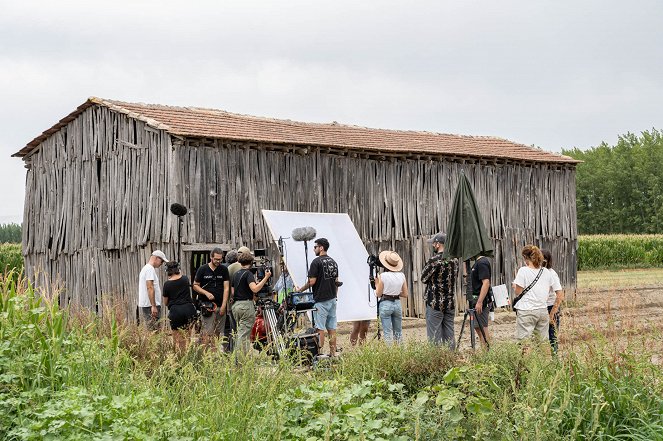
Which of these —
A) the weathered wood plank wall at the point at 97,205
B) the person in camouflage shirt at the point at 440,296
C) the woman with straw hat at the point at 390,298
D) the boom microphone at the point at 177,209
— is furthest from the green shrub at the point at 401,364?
the weathered wood plank wall at the point at 97,205

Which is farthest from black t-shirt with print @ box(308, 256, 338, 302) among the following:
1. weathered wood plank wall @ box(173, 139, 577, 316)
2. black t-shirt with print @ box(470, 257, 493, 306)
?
weathered wood plank wall @ box(173, 139, 577, 316)

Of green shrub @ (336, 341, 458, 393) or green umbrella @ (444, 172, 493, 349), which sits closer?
green shrub @ (336, 341, 458, 393)

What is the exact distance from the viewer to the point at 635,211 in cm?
8069

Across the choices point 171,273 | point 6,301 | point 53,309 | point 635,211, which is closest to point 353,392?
point 53,309

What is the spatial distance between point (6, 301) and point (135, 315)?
33.4ft

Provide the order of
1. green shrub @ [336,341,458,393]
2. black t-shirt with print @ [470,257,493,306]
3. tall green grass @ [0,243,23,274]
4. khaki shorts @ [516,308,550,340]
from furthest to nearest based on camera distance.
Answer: tall green grass @ [0,243,23,274]
black t-shirt with print @ [470,257,493,306]
khaki shorts @ [516,308,550,340]
green shrub @ [336,341,458,393]

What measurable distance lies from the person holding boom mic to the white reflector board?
1.30m

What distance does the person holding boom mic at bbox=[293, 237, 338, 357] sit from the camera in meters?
13.1

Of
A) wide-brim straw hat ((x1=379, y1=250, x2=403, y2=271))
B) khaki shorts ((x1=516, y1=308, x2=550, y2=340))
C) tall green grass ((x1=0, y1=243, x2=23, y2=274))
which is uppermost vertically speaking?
tall green grass ((x1=0, y1=243, x2=23, y2=274))

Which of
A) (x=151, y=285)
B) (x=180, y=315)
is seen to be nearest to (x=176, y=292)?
(x=180, y=315)

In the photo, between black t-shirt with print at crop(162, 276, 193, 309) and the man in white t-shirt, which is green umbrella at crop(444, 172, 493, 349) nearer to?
black t-shirt with print at crop(162, 276, 193, 309)

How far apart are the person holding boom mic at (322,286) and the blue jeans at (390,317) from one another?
864 mm

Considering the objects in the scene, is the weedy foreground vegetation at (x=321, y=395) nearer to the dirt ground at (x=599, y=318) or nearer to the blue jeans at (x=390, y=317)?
the dirt ground at (x=599, y=318)

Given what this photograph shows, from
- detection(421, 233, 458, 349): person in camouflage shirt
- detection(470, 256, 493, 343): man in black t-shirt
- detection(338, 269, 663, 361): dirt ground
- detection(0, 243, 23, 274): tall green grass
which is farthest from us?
detection(0, 243, 23, 274): tall green grass
